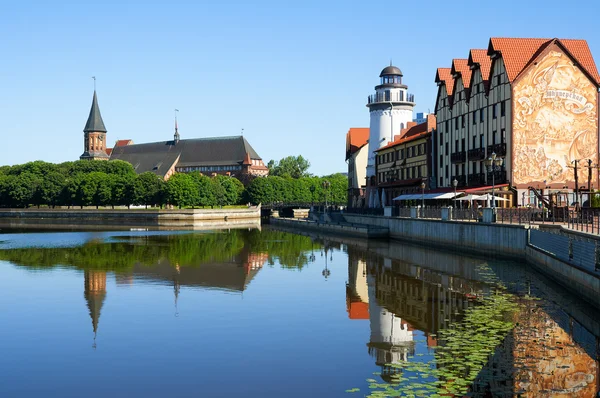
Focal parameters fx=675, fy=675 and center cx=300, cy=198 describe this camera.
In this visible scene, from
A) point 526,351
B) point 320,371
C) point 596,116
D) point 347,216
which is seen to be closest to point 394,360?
point 320,371

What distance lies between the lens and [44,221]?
141 metres

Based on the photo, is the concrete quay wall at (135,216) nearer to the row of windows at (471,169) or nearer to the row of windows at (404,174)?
the row of windows at (404,174)

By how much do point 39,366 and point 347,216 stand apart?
258 ft

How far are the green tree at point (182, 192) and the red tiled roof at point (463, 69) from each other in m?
79.9

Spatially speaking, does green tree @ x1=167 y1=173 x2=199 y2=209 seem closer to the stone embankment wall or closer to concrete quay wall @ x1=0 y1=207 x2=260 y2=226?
concrete quay wall @ x1=0 y1=207 x2=260 y2=226

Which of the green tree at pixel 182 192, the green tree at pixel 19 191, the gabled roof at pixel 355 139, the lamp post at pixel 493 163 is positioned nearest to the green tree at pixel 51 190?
the green tree at pixel 19 191

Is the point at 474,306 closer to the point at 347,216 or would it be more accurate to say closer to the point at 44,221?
the point at 347,216

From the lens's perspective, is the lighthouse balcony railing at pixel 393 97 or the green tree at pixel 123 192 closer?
the lighthouse balcony railing at pixel 393 97

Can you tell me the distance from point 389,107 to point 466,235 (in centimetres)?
5545

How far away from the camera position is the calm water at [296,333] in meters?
18.2

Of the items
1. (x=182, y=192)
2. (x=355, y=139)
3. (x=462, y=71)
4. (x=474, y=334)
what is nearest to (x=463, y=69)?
(x=462, y=71)

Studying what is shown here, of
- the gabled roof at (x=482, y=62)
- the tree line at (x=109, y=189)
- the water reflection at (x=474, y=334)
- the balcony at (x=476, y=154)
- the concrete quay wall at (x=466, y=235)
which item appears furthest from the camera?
the tree line at (x=109, y=189)

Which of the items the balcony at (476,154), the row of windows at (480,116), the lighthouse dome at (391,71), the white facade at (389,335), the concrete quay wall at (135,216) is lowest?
the white facade at (389,335)

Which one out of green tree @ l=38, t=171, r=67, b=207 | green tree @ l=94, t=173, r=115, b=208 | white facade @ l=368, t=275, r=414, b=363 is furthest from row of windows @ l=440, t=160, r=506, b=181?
green tree @ l=38, t=171, r=67, b=207
